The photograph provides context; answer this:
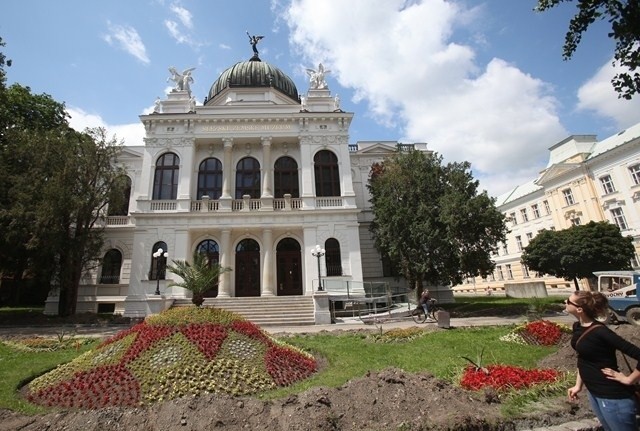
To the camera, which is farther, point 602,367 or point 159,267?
point 159,267

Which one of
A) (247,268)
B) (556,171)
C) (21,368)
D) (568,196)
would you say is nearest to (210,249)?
(247,268)

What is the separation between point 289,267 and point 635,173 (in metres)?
34.4

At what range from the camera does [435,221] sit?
20469 mm

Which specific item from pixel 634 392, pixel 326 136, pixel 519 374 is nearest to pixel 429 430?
pixel 634 392

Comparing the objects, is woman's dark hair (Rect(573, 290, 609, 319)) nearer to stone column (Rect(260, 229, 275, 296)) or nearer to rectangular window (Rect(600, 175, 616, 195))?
stone column (Rect(260, 229, 275, 296))

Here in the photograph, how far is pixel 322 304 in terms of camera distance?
739 inches

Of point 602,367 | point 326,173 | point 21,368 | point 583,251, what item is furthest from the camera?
point 326,173

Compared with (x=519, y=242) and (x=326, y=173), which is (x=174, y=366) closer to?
(x=326, y=173)

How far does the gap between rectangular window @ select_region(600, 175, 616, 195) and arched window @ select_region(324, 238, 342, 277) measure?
101ft

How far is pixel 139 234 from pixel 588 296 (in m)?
25.9

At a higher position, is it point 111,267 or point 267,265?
point 111,267

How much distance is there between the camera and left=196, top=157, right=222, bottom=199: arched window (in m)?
26.7

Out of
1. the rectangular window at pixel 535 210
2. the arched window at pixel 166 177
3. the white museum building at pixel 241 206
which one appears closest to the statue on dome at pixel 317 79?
the white museum building at pixel 241 206

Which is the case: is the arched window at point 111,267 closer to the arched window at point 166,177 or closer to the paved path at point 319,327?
the arched window at point 166,177
